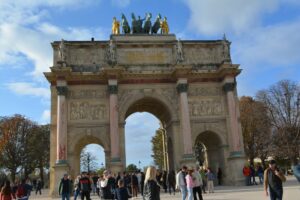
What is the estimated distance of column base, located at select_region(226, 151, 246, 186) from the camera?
93.9 ft

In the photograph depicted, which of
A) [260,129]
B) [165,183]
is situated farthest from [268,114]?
[165,183]

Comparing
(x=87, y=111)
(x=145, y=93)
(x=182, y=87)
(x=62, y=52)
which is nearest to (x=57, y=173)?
(x=87, y=111)

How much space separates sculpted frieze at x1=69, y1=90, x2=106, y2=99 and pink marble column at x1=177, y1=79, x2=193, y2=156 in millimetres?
6031

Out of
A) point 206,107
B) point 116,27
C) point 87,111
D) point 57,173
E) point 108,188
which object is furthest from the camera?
point 116,27

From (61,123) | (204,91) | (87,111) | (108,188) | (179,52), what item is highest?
(179,52)

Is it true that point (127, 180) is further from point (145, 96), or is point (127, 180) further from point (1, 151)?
point (1, 151)

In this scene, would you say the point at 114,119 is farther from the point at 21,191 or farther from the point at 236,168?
the point at 21,191

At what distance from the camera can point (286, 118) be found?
1657 inches

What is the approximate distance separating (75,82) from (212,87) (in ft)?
36.1

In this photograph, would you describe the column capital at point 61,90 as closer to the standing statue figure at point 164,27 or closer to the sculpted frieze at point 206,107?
the sculpted frieze at point 206,107

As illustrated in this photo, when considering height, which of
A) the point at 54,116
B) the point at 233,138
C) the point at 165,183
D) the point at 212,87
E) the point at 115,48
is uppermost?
the point at 115,48

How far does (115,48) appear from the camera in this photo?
1198 inches

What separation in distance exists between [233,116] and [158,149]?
31.6m

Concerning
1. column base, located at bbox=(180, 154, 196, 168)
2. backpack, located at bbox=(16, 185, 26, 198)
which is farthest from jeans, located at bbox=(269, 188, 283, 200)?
column base, located at bbox=(180, 154, 196, 168)
